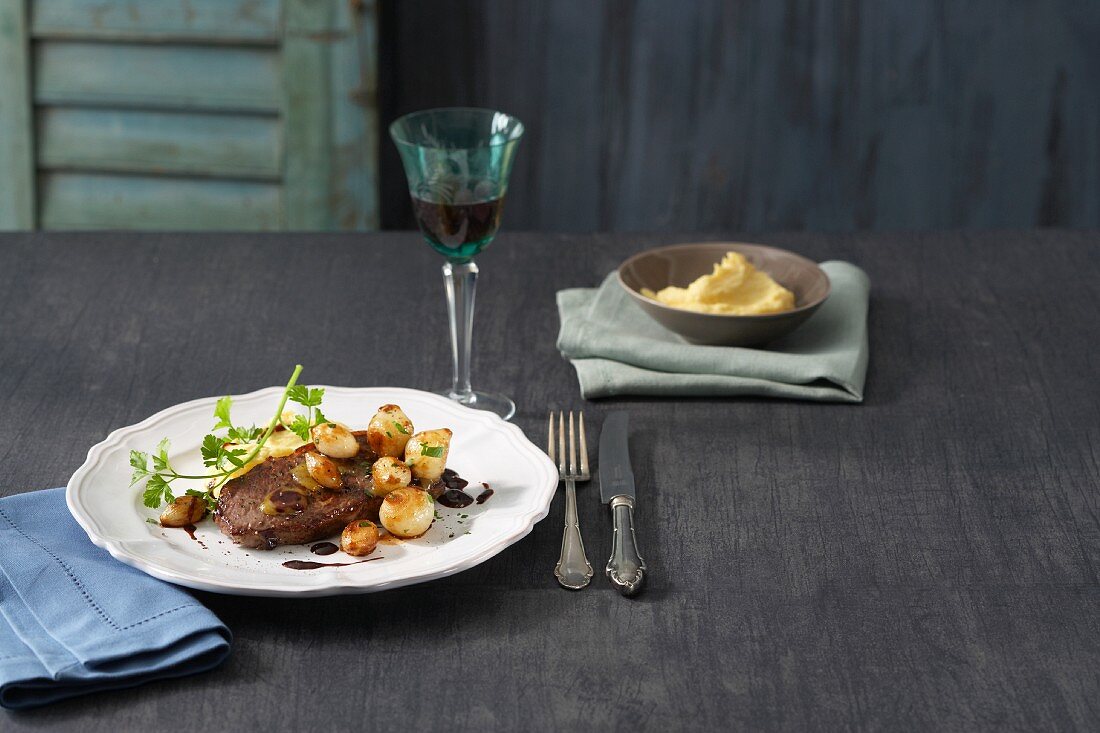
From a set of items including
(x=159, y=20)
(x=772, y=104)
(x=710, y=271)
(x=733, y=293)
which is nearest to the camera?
(x=733, y=293)

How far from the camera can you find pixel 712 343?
1361 millimetres

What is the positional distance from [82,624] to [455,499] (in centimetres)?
32

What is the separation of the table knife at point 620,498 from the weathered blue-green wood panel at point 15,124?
2033mm

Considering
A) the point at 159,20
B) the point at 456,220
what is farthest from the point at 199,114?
the point at 456,220

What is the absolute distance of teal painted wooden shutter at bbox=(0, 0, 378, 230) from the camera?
2.61 m

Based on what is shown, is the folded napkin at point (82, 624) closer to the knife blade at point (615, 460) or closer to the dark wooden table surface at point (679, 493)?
the dark wooden table surface at point (679, 493)

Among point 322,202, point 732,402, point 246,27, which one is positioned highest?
point 246,27

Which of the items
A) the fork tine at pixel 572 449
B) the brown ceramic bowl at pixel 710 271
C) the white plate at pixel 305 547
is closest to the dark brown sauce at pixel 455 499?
the white plate at pixel 305 547

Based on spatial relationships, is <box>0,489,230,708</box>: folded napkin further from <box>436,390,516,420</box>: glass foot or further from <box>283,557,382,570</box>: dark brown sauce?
<box>436,390,516,420</box>: glass foot

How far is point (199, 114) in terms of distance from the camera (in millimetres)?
2703

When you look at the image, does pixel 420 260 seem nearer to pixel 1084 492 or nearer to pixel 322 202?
pixel 1084 492

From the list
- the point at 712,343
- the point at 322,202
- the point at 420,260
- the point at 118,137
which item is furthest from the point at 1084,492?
the point at 118,137

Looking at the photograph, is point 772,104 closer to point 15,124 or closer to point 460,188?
point 15,124

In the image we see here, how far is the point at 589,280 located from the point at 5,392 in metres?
0.74
